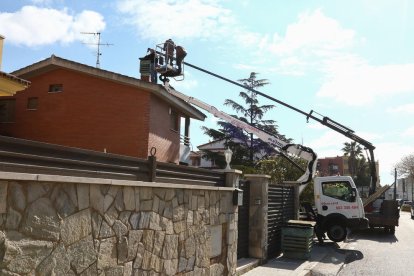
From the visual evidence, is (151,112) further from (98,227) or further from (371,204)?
(98,227)

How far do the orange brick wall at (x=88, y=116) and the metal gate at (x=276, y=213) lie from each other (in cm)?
662

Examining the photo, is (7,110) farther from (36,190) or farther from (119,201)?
(36,190)

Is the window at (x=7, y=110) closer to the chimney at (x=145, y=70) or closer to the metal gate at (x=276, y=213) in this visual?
the chimney at (x=145, y=70)

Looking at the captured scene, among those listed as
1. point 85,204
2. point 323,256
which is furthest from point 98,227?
point 323,256

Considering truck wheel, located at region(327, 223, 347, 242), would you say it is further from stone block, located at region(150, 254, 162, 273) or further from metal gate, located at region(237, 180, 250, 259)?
stone block, located at region(150, 254, 162, 273)

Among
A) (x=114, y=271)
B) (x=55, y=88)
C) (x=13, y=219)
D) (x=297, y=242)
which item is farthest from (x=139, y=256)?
(x=55, y=88)

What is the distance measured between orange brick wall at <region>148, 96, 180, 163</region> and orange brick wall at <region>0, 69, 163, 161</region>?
0.12 m

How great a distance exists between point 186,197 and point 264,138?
12.9m

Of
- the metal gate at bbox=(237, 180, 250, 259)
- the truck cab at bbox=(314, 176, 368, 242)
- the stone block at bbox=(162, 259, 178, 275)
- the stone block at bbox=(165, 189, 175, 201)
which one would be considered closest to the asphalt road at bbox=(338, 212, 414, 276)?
the truck cab at bbox=(314, 176, 368, 242)

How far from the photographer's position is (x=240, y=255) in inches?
426

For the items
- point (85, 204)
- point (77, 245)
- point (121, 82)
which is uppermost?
point (121, 82)

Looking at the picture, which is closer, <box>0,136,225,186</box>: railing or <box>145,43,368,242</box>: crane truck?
<box>0,136,225,186</box>: railing

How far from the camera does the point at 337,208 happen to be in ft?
55.7

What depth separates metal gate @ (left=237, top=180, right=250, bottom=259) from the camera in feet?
35.6
